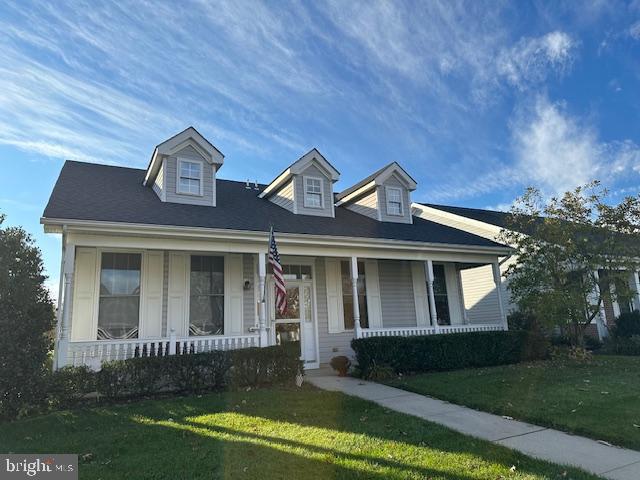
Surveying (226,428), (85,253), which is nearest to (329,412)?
(226,428)

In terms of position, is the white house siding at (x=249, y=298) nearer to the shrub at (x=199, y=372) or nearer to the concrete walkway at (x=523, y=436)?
the shrub at (x=199, y=372)

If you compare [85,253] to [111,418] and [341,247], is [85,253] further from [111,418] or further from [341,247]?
[341,247]

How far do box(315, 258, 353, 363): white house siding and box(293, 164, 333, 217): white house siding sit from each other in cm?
165

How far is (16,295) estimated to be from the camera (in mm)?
6906

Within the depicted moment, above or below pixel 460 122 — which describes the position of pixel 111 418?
below

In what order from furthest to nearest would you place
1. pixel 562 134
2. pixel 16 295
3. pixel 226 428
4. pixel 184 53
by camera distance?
pixel 562 134
pixel 184 53
pixel 16 295
pixel 226 428

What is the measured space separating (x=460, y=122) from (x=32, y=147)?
13590 millimetres

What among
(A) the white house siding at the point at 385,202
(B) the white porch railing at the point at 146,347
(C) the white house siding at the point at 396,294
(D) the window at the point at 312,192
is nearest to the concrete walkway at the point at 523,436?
(B) the white porch railing at the point at 146,347

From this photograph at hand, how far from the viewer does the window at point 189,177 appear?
1145 cm

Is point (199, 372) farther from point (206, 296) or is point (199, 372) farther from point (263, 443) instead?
point (263, 443)

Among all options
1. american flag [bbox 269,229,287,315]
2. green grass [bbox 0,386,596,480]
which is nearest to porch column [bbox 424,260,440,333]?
american flag [bbox 269,229,287,315]

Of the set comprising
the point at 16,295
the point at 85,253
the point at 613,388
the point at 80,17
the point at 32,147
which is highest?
the point at 80,17

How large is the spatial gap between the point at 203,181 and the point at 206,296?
3.29 metres

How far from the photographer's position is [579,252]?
1198 centimetres
